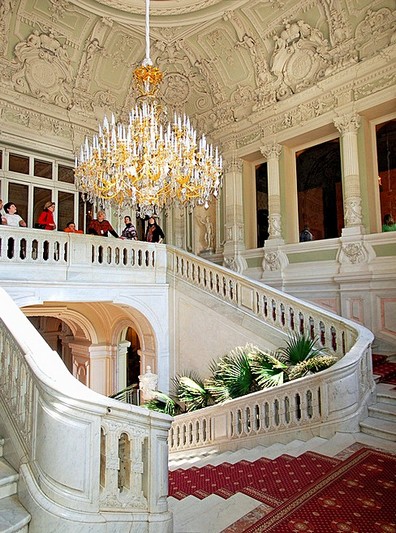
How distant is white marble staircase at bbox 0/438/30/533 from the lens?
2.10 metres

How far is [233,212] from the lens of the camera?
34.8 ft

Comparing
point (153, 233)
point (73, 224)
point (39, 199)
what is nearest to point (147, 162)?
point (73, 224)

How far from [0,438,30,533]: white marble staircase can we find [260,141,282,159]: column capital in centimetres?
892

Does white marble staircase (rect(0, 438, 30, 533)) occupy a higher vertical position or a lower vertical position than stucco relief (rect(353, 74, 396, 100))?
lower

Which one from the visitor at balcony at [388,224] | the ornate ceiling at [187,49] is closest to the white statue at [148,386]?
the visitor at balcony at [388,224]

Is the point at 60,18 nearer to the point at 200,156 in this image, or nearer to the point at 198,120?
the point at 198,120

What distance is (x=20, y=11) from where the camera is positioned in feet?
28.2

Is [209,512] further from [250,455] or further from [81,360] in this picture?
[81,360]

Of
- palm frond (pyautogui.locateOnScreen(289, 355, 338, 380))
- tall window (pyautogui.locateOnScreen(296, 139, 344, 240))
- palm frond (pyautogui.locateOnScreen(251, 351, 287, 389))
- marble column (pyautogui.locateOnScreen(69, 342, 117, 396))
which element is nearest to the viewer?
palm frond (pyautogui.locateOnScreen(289, 355, 338, 380))

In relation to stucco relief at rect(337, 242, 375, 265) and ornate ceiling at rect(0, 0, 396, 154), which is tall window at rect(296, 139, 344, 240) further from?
ornate ceiling at rect(0, 0, 396, 154)

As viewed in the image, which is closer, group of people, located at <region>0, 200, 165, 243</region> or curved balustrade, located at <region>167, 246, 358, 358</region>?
curved balustrade, located at <region>167, 246, 358, 358</region>

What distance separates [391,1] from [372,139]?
103 inches

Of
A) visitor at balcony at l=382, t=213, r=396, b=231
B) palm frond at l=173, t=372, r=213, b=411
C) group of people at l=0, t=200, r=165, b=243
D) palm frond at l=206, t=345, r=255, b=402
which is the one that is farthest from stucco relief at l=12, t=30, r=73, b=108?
visitor at balcony at l=382, t=213, r=396, b=231

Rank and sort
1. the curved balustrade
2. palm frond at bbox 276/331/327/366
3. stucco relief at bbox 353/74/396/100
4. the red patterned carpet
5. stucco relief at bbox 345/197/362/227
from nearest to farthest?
the red patterned carpet < palm frond at bbox 276/331/327/366 < the curved balustrade < stucco relief at bbox 353/74/396/100 < stucco relief at bbox 345/197/362/227
